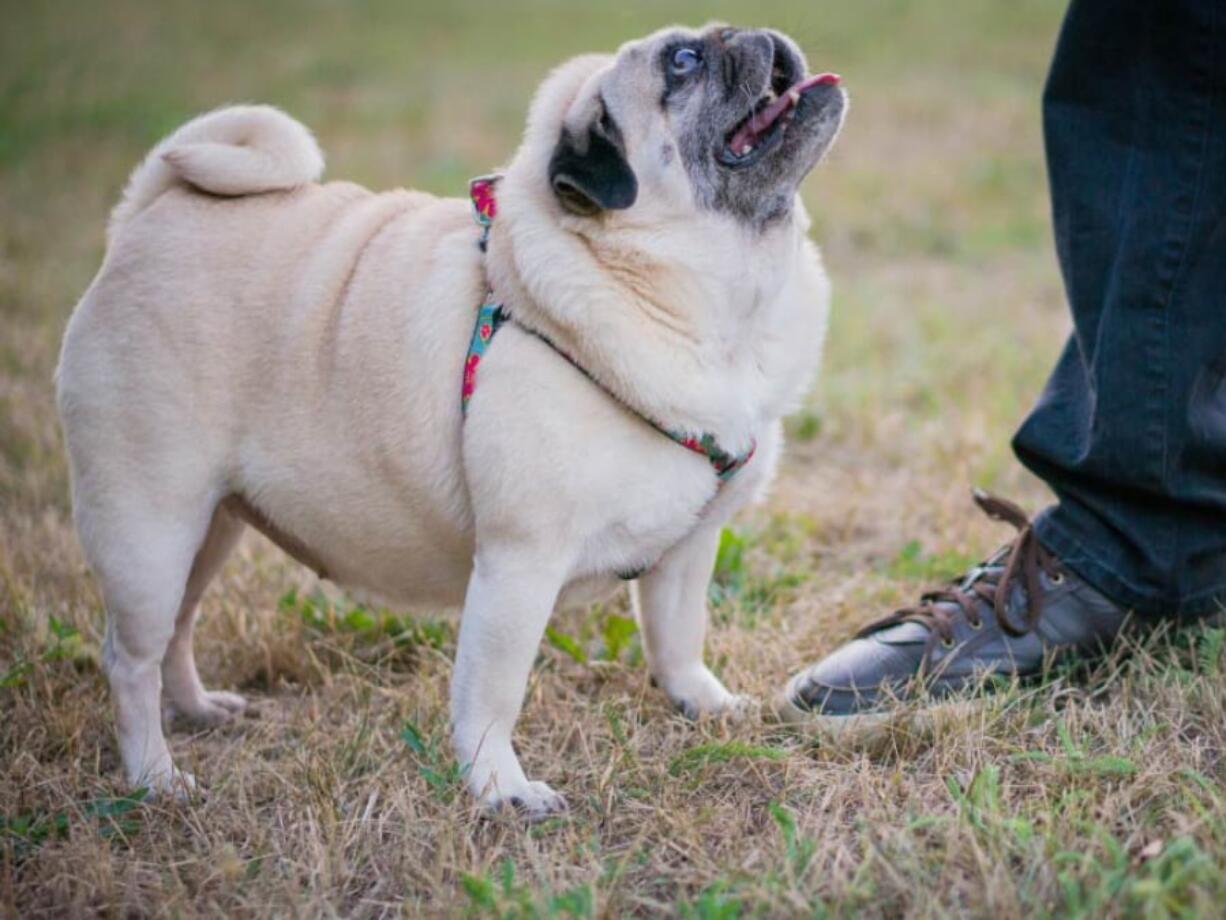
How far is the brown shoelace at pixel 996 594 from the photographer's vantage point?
271 centimetres

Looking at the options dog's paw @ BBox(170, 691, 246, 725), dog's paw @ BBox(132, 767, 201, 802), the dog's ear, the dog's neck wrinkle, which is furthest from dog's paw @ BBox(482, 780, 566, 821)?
the dog's ear

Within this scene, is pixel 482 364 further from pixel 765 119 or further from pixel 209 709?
pixel 209 709

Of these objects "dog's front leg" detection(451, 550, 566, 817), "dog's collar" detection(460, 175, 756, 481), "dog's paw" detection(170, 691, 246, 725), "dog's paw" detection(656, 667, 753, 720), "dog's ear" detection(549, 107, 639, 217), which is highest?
"dog's ear" detection(549, 107, 639, 217)

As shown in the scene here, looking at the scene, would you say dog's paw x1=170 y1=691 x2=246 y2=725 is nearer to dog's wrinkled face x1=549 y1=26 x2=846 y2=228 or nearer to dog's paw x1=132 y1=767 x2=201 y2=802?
dog's paw x1=132 y1=767 x2=201 y2=802

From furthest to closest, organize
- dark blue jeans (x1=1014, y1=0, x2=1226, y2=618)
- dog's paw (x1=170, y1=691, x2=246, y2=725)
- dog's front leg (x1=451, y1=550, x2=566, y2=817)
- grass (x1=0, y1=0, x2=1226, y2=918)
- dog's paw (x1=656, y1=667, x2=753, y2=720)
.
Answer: dog's paw (x1=170, y1=691, x2=246, y2=725), dog's paw (x1=656, y1=667, x2=753, y2=720), dark blue jeans (x1=1014, y1=0, x2=1226, y2=618), dog's front leg (x1=451, y1=550, x2=566, y2=817), grass (x1=0, y1=0, x2=1226, y2=918)

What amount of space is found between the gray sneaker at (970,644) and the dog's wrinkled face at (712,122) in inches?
A: 37.0

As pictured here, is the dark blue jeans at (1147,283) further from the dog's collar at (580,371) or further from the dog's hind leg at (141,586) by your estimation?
the dog's hind leg at (141,586)

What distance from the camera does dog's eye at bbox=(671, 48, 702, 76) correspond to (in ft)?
8.27

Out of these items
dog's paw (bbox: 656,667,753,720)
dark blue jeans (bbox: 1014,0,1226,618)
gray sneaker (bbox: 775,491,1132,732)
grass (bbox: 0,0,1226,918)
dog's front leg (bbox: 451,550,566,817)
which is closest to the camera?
grass (bbox: 0,0,1226,918)

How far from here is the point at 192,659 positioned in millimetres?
2990

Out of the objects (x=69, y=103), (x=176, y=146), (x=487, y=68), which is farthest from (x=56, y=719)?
(x=487, y=68)

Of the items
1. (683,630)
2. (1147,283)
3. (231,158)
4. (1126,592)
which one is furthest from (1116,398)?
(231,158)

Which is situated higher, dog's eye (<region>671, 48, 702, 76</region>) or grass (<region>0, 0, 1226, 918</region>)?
dog's eye (<region>671, 48, 702, 76</region>)

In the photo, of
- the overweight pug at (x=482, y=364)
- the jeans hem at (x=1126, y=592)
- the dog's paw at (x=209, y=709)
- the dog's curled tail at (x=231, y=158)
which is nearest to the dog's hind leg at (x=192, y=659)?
the dog's paw at (x=209, y=709)
